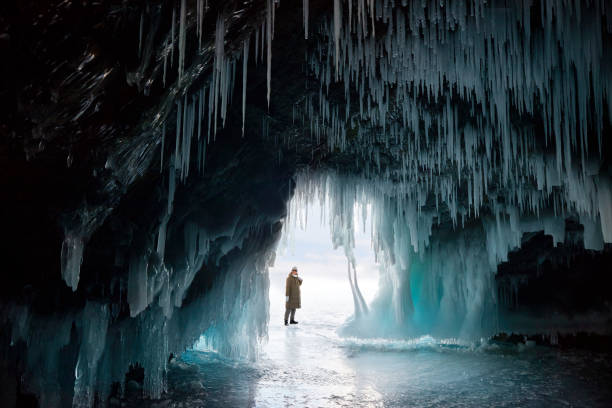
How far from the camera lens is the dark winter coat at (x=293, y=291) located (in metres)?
12.6

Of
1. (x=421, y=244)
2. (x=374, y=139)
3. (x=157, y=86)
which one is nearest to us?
(x=157, y=86)

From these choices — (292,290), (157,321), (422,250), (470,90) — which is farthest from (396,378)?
(470,90)

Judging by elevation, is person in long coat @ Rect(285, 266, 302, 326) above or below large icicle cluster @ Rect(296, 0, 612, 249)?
below

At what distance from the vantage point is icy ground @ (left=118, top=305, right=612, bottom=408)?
6.37m

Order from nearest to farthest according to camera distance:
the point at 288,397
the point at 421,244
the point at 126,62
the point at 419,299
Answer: the point at 126,62 < the point at 288,397 < the point at 421,244 < the point at 419,299

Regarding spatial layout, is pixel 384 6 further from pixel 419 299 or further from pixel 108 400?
pixel 419 299

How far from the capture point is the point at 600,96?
205 inches

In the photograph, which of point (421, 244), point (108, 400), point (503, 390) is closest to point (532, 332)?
point (421, 244)

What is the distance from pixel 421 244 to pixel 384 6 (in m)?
8.02

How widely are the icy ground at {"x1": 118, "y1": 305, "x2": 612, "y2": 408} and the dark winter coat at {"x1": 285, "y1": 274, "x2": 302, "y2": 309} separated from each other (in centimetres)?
140

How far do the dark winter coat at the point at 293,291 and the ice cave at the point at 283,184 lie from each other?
5.48 feet

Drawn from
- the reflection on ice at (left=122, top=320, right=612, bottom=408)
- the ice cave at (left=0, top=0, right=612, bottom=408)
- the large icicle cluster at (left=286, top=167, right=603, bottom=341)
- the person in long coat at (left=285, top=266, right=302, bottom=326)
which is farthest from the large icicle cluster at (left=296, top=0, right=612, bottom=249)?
the person in long coat at (left=285, top=266, right=302, bottom=326)

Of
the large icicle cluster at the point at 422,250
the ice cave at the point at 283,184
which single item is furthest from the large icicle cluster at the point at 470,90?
the large icicle cluster at the point at 422,250

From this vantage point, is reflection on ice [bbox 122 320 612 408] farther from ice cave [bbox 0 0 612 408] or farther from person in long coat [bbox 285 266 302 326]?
person in long coat [bbox 285 266 302 326]
